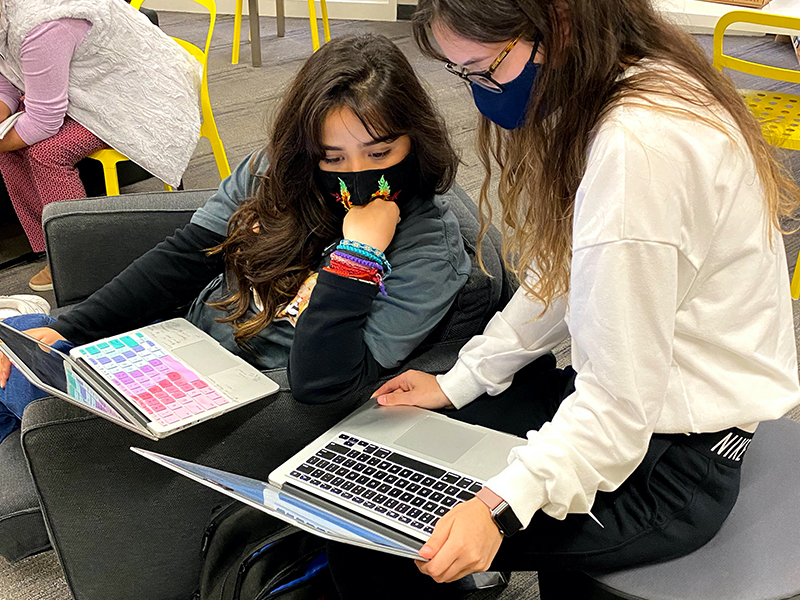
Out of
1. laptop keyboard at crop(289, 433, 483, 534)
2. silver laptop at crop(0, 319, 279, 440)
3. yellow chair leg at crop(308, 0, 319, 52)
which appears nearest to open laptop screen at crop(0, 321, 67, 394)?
silver laptop at crop(0, 319, 279, 440)

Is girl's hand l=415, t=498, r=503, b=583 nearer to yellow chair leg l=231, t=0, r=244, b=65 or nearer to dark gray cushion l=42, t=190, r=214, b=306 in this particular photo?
dark gray cushion l=42, t=190, r=214, b=306

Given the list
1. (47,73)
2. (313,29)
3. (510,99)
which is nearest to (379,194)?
(510,99)

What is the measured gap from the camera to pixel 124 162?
2.46 m

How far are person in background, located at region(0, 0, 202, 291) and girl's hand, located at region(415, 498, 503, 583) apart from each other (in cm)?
178

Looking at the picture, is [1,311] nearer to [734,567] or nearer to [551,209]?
[551,209]

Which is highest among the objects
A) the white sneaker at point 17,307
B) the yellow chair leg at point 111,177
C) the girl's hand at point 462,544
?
the girl's hand at point 462,544

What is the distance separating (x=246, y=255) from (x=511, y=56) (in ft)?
2.25

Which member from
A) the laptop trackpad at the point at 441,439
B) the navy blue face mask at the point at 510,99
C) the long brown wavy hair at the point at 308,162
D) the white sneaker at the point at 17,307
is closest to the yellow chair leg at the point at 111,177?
the white sneaker at the point at 17,307

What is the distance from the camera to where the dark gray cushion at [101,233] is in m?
1.61

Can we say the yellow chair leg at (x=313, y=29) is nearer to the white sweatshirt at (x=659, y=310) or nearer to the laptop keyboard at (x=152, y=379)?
the laptop keyboard at (x=152, y=379)

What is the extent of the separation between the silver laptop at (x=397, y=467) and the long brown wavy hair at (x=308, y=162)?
0.31m

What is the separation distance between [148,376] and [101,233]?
1.64 ft

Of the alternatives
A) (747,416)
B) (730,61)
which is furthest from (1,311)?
(730,61)

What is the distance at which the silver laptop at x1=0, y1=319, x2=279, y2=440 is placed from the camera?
1.12 meters
